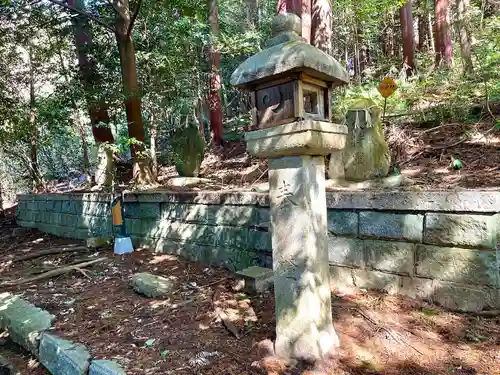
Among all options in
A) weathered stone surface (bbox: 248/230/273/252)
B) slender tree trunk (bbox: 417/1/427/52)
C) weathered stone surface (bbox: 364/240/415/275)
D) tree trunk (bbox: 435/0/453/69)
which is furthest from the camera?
slender tree trunk (bbox: 417/1/427/52)

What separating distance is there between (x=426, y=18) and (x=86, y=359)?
56.0 feet

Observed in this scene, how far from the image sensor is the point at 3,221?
10.5 m

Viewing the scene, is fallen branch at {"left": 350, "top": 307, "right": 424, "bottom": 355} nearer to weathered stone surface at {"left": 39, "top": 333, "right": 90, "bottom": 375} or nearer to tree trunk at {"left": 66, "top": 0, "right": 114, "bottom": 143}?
weathered stone surface at {"left": 39, "top": 333, "right": 90, "bottom": 375}

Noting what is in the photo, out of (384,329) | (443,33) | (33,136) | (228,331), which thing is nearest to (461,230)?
(384,329)

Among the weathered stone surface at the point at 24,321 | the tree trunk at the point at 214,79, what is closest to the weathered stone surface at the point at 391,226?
the weathered stone surface at the point at 24,321

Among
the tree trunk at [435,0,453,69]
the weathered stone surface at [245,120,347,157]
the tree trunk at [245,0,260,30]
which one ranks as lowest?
the weathered stone surface at [245,120,347,157]

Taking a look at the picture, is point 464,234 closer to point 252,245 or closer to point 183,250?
point 252,245

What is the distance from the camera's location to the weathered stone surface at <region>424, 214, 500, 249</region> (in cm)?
266

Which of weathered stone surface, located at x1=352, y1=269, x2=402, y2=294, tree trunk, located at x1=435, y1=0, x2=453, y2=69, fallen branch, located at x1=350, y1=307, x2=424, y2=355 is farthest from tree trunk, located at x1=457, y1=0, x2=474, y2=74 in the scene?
fallen branch, located at x1=350, y1=307, x2=424, y2=355

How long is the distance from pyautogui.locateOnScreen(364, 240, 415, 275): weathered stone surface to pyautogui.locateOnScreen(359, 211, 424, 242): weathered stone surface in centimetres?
7

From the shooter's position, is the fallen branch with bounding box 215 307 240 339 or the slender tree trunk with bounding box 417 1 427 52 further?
the slender tree trunk with bounding box 417 1 427 52

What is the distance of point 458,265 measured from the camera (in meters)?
2.82

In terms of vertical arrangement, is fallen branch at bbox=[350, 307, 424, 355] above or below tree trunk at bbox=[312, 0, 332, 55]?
below

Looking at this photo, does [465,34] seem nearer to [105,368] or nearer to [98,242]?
[98,242]
